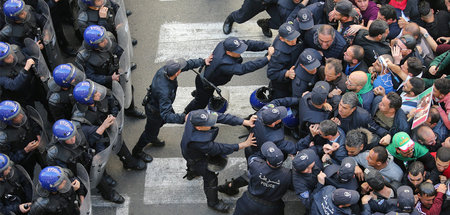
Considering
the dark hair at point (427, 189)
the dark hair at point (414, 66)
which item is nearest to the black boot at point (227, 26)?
the dark hair at point (414, 66)

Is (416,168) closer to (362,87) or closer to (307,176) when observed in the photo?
(307,176)

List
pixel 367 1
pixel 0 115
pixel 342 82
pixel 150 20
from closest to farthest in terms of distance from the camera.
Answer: pixel 0 115 < pixel 342 82 < pixel 367 1 < pixel 150 20

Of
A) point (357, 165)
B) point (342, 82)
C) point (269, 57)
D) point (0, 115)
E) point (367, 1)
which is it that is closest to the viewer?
point (357, 165)

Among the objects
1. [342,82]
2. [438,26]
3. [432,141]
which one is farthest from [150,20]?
[432,141]

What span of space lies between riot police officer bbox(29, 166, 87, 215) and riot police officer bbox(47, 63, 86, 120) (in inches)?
55.5

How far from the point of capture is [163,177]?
28.1ft

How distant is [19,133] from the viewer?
7.42 m

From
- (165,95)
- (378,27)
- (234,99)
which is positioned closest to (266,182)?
(165,95)

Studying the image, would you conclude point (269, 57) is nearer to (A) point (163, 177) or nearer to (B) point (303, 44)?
(B) point (303, 44)

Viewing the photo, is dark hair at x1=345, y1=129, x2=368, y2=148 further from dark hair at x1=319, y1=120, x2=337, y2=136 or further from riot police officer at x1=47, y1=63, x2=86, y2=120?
riot police officer at x1=47, y1=63, x2=86, y2=120

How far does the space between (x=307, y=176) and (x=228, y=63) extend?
2.47m

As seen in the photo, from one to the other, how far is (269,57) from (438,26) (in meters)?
3.20

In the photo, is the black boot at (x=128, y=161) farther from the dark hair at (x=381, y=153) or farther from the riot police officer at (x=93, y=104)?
the dark hair at (x=381, y=153)

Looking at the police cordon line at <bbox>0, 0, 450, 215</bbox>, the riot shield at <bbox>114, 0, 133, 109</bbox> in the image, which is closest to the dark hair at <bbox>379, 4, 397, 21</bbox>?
the police cordon line at <bbox>0, 0, 450, 215</bbox>
